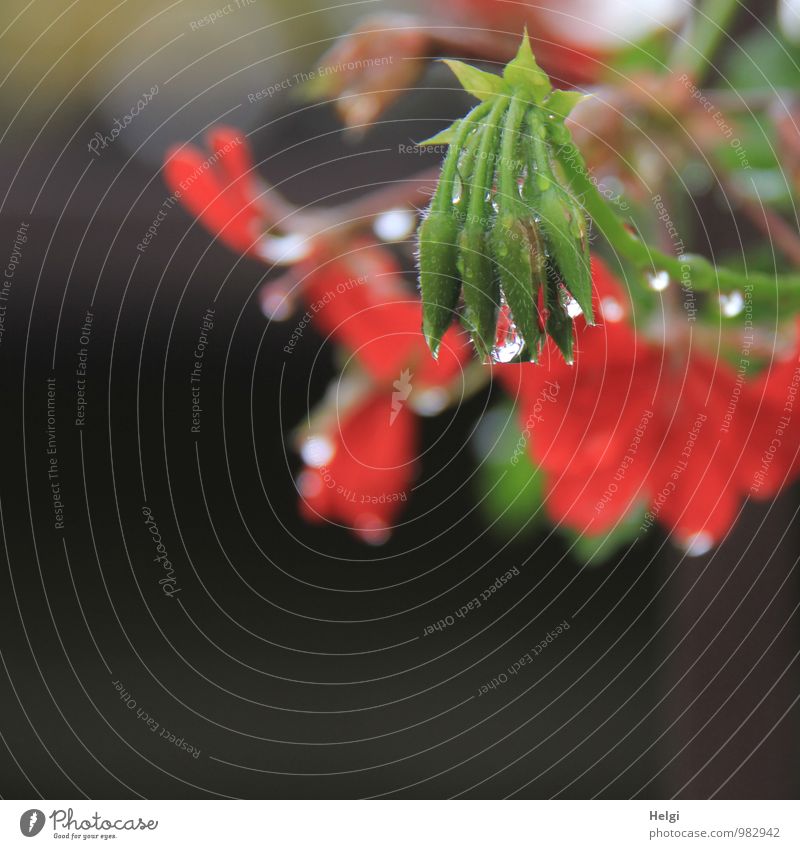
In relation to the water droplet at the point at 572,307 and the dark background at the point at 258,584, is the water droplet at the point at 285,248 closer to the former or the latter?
the dark background at the point at 258,584

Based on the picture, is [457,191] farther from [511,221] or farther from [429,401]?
[429,401]

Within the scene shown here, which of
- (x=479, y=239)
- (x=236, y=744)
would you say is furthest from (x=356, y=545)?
(x=479, y=239)

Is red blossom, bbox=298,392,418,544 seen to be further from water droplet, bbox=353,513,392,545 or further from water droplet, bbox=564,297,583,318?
water droplet, bbox=564,297,583,318

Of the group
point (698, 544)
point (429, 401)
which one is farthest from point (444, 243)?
point (698, 544)

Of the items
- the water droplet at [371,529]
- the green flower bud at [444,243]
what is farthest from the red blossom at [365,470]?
the green flower bud at [444,243]

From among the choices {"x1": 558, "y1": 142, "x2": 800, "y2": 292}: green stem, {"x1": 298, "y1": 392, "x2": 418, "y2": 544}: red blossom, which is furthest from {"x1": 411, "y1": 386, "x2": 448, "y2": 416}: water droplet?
{"x1": 558, "y1": 142, "x2": 800, "y2": 292}: green stem

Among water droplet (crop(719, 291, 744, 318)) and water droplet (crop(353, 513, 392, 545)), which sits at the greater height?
water droplet (crop(719, 291, 744, 318))
